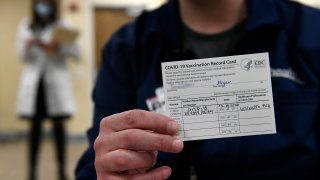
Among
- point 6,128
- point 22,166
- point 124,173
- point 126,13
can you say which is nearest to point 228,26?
point 124,173

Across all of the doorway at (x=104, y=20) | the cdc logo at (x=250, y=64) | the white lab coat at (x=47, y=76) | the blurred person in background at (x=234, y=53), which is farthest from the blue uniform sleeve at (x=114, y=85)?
the doorway at (x=104, y=20)

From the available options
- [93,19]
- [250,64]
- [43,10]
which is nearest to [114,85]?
[250,64]

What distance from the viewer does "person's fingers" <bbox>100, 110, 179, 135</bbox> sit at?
52 centimetres

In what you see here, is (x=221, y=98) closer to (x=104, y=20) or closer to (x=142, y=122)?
(x=142, y=122)

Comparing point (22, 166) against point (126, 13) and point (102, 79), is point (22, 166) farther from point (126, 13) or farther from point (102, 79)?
point (102, 79)

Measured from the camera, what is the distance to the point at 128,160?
53cm

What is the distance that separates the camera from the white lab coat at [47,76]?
253 centimetres

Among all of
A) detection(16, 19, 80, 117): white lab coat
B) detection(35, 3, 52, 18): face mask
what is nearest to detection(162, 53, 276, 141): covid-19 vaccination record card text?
detection(16, 19, 80, 117): white lab coat

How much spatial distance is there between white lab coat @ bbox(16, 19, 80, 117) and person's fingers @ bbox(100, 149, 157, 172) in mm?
2120

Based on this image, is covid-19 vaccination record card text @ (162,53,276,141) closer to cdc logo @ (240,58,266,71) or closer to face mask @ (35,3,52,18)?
cdc logo @ (240,58,266,71)

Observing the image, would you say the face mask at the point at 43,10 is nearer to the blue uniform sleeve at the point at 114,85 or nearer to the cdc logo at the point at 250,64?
the blue uniform sleeve at the point at 114,85

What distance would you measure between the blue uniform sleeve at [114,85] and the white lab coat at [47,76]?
1.78 metres

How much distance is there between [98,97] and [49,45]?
1833mm

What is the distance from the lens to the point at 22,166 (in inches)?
139
